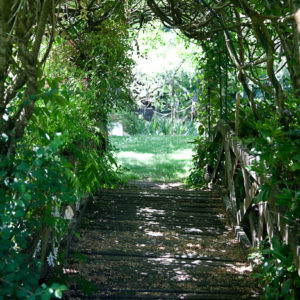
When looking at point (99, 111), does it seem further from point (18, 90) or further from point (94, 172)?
point (18, 90)

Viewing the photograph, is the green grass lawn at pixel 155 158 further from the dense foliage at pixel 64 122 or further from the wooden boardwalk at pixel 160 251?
the dense foliage at pixel 64 122

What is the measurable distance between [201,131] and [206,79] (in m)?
0.94

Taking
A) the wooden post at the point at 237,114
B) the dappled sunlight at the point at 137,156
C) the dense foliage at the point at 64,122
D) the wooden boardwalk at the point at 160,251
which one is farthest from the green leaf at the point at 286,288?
the dappled sunlight at the point at 137,156

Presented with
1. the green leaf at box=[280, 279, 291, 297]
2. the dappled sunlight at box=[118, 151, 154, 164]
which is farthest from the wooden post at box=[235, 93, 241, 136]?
the dappled sunlight at box=[118, 151, 154, 164]

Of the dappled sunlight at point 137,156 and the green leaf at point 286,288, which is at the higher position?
the dappled sunlight at point 137,156

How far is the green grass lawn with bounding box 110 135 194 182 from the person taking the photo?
29.2 ft

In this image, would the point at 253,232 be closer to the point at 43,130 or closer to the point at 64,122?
the point at 64,122

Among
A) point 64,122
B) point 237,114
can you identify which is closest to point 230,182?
point 237,114

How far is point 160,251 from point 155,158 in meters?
7.25

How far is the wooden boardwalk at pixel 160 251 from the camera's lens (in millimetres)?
3109

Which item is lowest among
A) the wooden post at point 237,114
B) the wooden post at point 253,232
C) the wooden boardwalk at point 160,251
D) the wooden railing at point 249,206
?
the wooden boardwalk at point 160,251

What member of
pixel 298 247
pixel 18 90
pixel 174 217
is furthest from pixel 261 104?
pixel 18 90

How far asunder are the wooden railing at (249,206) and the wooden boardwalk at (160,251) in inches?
8.6

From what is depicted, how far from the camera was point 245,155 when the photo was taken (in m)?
3.88
